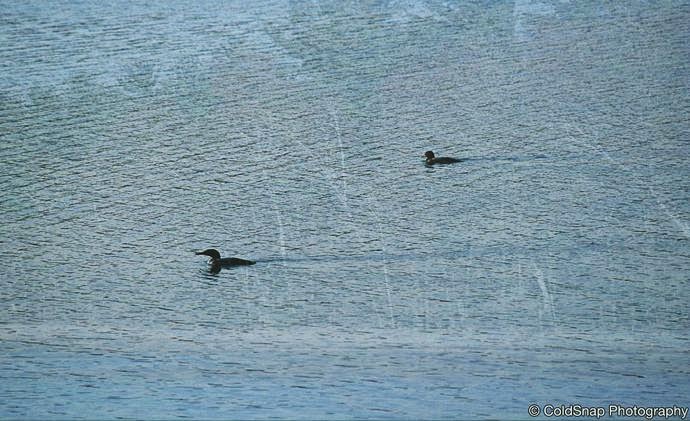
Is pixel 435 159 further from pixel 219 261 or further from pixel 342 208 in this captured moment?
pixel 219 261

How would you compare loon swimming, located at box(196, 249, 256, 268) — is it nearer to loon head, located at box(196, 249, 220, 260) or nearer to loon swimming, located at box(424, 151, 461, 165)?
loon head, located at box(196, 249, 220, 260)

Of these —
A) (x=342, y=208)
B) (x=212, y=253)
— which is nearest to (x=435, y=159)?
(x=342, y=208)

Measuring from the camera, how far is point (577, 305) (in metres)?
9.41

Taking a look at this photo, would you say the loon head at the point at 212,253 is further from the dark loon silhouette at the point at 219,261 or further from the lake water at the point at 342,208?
the lake water at the point at 342,208

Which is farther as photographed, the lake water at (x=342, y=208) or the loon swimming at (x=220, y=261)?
the loon swimming at (x=220, y=261)

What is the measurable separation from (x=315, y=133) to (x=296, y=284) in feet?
13.2

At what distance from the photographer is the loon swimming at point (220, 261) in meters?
10.2


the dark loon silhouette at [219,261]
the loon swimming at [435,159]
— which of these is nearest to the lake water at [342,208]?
the dark loon silhouette at [219,261]

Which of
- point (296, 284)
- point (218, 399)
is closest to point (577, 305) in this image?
point (296, 284)

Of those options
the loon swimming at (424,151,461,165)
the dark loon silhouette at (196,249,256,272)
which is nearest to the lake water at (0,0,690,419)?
the dark loon silhouette at (196,249,256,272)

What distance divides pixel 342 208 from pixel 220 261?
1744 mm

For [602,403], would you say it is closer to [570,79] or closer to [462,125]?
[462,125]

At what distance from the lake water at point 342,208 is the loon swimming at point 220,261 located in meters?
0.10

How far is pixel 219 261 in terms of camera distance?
10.2 metres
